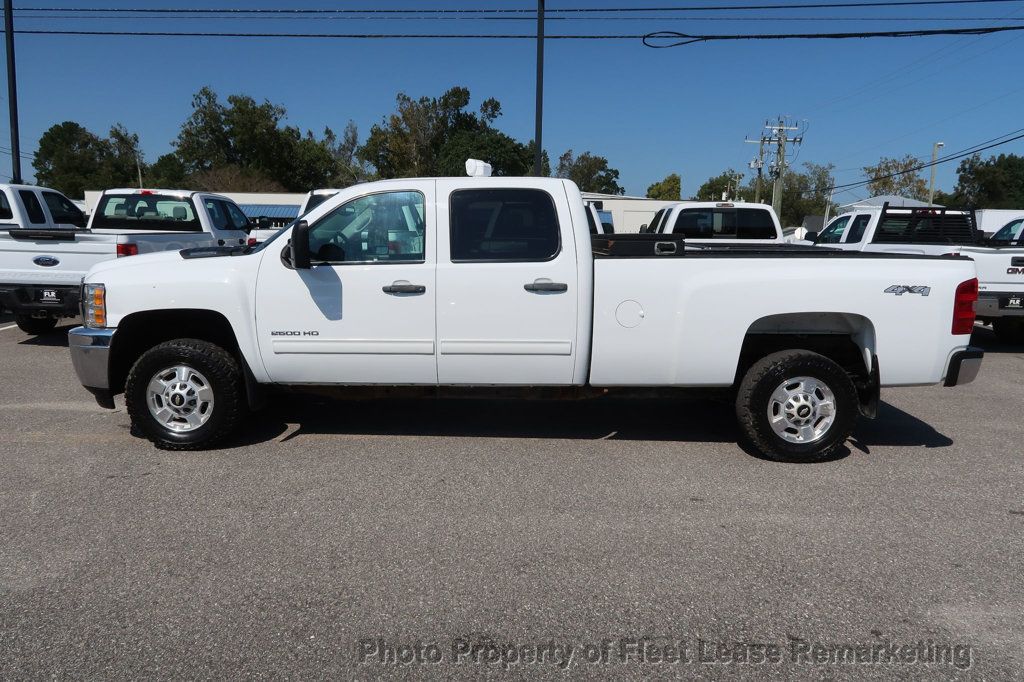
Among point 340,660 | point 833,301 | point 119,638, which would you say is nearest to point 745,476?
point 833,301

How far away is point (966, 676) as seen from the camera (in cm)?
299

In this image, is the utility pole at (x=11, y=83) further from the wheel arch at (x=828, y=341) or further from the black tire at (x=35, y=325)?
the wheel arch at (x=828, y=341)

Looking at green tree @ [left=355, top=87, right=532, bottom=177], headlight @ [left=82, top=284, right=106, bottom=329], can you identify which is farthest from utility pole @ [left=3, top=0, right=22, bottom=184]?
green tree @ [left=355, top=87, right=532, bottom=177]

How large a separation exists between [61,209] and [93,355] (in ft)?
30.0

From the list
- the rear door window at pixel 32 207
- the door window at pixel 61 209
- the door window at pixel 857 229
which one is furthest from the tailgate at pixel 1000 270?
the door window at pixel 61 209

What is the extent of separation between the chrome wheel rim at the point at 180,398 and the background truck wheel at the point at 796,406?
3.84 meters

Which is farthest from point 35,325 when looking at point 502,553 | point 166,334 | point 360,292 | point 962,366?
point 962,366

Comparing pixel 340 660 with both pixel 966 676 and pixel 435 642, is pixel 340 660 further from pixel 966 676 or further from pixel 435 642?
pixel 966 676

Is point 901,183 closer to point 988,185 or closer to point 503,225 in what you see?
point 988,185

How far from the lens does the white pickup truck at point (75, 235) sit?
30.2 ft

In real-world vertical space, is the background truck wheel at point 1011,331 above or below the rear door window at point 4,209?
below

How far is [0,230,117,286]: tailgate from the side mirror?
522 centimetres

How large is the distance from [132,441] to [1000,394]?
27.4ft

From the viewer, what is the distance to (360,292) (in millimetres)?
5316
